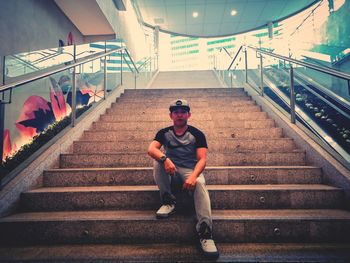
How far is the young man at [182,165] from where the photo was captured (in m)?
1.81

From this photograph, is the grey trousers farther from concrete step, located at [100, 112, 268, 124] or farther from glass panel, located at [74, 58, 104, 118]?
glass panel, located at [74, 58, 104, 118]

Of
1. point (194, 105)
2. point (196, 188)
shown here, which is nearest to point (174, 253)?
point (196, 188)

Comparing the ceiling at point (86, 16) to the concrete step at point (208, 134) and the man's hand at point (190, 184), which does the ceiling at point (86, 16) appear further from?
the man's hand at point (190, 184)

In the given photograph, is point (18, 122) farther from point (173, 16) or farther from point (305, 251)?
point (173, 16)

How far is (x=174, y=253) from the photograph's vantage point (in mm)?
1695

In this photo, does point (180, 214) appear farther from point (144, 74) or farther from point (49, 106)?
point (144, 74)

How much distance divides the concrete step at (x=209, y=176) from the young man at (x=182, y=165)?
0.45 metres

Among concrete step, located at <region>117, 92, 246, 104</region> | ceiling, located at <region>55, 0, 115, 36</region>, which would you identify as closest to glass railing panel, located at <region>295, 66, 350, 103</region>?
concrete step, located at <region>117, 92, 246, 104</region>

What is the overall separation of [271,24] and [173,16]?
5165mm

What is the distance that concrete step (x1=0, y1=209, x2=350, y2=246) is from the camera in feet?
6.07

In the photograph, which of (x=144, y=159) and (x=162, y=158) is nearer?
(x=162, y=158)

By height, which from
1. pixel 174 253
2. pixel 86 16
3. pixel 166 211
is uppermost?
pixel 86 16

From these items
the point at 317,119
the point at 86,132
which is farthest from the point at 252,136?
the point at 86,132

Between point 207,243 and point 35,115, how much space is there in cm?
316
